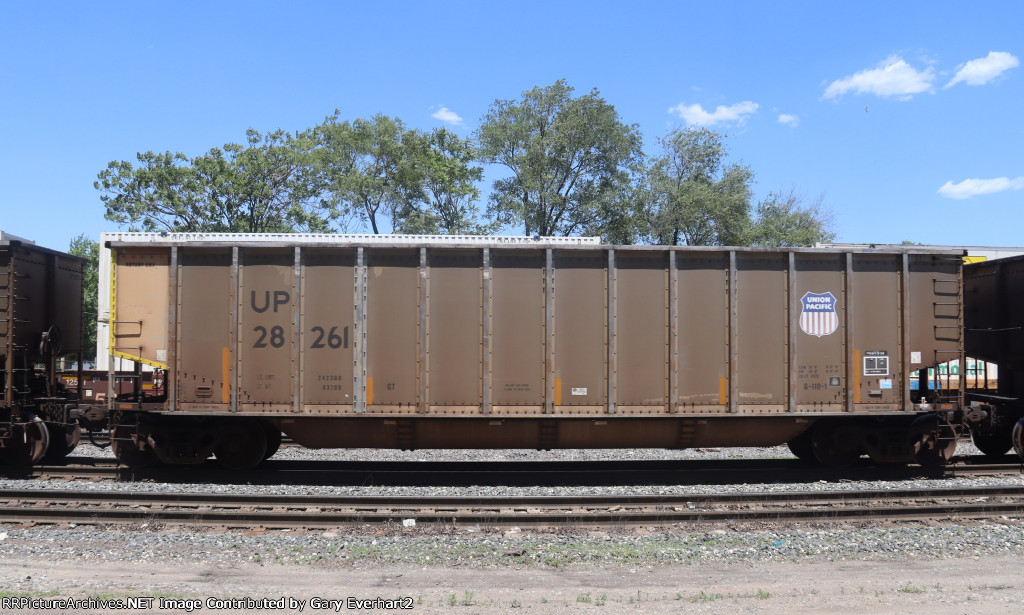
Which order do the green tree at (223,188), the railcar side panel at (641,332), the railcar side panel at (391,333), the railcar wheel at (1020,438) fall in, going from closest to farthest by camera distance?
the railcar side panel at (391,333)
the railcar side panel at (641,332)
the railcar wheel at (1020,438)
the green tree at (223,188)

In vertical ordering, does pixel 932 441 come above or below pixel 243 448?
above

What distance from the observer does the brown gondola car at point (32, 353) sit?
33.7ft

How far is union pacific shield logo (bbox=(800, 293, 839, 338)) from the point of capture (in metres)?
10.3

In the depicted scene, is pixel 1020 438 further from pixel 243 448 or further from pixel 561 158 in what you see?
pixel 561 158

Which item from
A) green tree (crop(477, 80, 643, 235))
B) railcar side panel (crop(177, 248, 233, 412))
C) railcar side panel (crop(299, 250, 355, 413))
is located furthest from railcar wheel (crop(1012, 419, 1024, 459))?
green tree (crop(477, 80, 643, 235))

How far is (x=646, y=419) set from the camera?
395 inches

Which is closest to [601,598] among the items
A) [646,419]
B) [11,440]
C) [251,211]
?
[646,419]

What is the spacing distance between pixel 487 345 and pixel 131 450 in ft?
20.4

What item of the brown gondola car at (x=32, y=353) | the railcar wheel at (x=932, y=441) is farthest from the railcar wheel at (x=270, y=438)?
the railcar wheel at (x=932, y=441)

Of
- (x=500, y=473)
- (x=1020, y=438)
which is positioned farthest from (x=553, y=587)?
(x=1020, y=438)

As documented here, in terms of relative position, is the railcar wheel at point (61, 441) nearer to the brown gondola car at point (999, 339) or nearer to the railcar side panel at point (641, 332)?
the railcar side panel at point (641, 332)

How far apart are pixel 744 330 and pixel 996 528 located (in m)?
4.08

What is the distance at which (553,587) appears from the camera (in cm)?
600

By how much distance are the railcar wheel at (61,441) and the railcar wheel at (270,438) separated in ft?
11.5
